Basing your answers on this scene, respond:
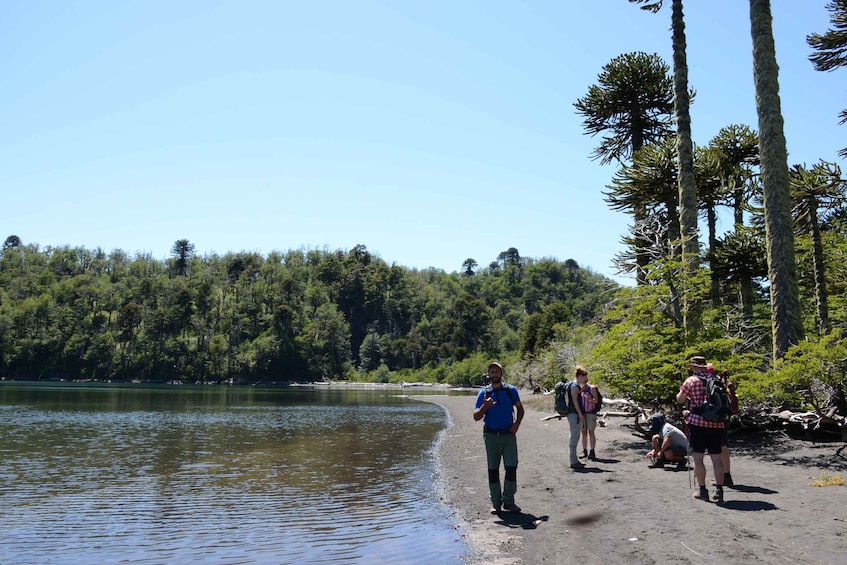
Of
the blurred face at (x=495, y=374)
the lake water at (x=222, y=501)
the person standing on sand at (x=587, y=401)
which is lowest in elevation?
the lake water at (x=222, y=501)

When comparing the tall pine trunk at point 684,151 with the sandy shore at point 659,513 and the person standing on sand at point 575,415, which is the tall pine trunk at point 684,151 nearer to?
the person standing on sand at point 575,415

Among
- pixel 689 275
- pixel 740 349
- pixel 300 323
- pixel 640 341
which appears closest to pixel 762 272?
pixel 740 349

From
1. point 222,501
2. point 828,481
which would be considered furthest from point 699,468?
point 222,501

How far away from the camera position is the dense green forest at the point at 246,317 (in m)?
127

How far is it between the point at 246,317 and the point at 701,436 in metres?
142

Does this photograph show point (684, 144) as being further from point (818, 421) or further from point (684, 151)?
point (818, 421)

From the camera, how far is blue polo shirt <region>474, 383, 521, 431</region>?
306 inches

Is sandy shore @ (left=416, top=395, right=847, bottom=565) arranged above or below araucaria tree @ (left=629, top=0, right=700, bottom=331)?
below

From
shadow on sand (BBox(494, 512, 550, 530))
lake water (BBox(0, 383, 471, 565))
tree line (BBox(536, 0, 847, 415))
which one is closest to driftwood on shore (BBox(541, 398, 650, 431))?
tree line (BBox(536, 0, 847, 415))

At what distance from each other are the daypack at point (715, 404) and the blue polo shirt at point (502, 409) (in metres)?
2.49

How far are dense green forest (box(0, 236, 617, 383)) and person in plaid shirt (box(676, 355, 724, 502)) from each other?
284 ft

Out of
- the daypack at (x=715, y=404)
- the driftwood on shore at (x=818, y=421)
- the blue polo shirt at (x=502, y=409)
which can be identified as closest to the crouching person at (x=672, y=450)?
the daypack at (x=715, y=404)

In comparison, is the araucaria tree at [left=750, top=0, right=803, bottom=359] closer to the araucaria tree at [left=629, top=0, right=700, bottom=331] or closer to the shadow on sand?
the araucaria tree at [left=629, top=0, right=700, bottom=331]

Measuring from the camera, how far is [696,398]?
7.92 meters
